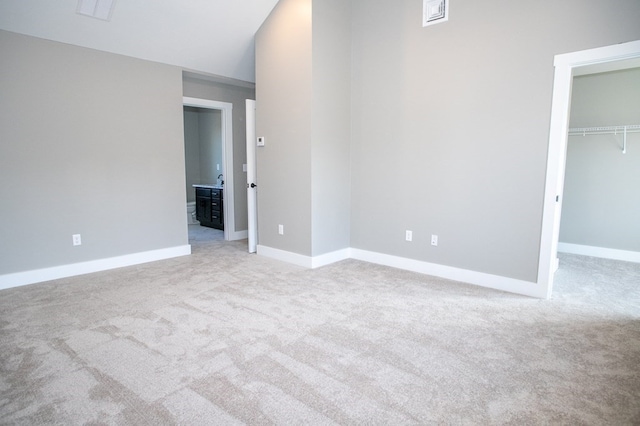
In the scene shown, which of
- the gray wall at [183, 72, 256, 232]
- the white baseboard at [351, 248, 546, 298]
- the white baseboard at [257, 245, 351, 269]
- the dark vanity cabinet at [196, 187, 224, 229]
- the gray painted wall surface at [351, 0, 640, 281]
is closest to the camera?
the gray painted wall surface at [351, 0, 640, 281]

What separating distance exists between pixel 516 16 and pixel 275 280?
10.8ft

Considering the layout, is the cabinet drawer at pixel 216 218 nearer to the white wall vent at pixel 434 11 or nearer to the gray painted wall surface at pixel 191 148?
the gray painted wall surface at pixel 191 148

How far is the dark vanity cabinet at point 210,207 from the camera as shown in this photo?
646cm

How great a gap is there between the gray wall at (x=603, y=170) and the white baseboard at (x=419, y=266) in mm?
2234

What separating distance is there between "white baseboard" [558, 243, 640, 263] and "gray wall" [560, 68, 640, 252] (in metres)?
0.05

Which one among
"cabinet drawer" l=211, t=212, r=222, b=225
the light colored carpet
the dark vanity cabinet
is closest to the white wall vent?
the light colored carpet

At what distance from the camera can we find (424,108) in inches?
148

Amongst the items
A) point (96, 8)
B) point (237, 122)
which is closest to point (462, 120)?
point (237, 122)

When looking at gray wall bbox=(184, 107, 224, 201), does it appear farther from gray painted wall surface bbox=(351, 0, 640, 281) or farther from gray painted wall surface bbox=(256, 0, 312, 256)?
gray painted wall surface bbox=(351, 0, 640, 281)

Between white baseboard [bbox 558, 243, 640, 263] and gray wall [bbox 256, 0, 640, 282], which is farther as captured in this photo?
white baseboard [bbox 558, 243, 640, 263]

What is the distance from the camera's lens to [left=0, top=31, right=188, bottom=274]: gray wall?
3.45 metres

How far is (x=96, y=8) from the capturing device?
344 centimetres

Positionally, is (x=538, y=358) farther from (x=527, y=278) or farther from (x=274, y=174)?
(x=274, y=174)

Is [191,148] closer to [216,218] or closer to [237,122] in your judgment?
[216,218]
